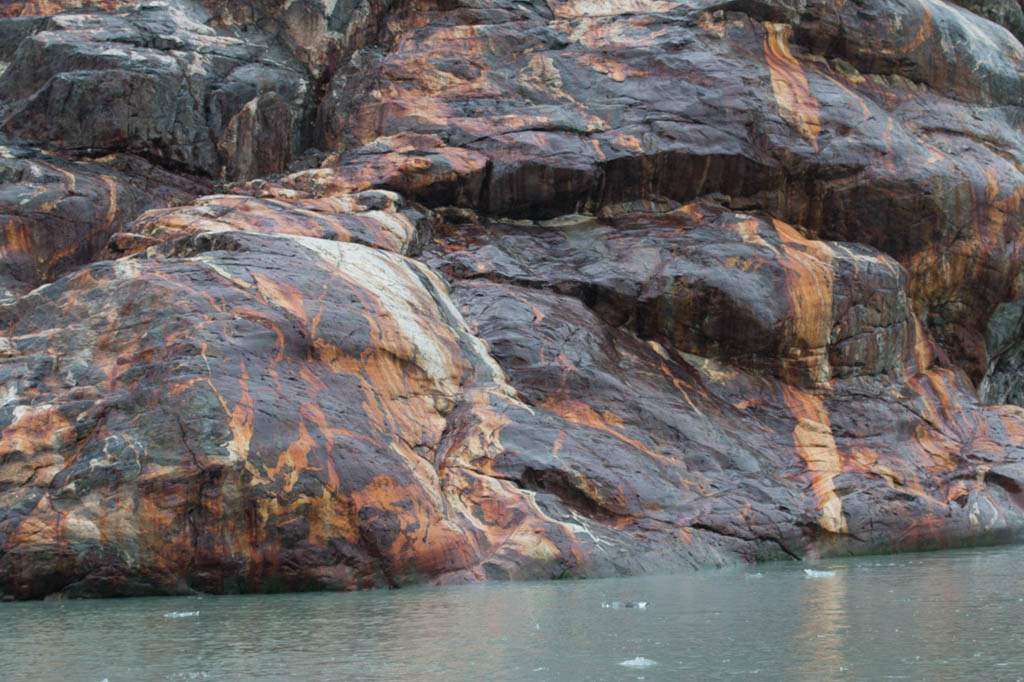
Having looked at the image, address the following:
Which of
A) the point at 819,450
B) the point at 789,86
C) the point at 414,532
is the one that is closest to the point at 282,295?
the point at 414,532

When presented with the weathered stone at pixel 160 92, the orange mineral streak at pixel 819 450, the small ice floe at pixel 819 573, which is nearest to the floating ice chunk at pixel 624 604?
the small ice floe at pixel 819 573

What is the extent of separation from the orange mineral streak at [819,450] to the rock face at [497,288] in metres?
0.09

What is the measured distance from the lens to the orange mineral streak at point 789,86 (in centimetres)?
2533

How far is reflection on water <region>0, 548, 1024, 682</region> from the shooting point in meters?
8.44

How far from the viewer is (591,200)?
80.1 ft

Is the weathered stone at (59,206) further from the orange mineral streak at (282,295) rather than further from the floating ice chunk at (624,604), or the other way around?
the floating ice chunk at (624,604)

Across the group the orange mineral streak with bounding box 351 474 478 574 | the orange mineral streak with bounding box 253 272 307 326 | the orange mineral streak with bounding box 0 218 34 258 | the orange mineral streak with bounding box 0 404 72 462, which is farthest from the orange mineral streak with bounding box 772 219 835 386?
the orange mineral streak with bounding box 0 218 34 258

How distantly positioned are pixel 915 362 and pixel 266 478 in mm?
14700

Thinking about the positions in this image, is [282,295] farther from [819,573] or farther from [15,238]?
[819,573]

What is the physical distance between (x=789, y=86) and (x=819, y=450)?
8828mm

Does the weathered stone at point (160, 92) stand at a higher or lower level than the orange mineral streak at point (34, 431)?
higher

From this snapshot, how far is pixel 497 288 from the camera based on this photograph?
21297 mm

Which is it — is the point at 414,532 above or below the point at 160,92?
below

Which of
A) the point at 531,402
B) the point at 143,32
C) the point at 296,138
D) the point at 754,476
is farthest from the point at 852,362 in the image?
the point at 143,32
